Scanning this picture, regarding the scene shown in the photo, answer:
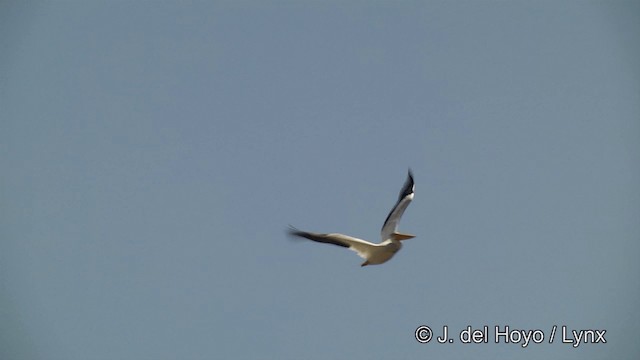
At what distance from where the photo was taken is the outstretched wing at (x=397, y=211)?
Answer: 66.1 ft

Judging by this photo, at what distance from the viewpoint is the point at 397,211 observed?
67.2ft

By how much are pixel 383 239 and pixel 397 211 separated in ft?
2.65

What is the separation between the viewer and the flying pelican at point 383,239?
60.7 feet

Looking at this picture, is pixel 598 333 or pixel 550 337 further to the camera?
pixel 598 333

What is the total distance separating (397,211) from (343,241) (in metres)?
2.14

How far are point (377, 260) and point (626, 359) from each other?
2373 centimetres

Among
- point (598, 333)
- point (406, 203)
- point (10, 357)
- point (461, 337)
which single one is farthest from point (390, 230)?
point (10, 357)

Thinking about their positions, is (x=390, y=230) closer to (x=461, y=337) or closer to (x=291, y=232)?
(x=291, y=232)

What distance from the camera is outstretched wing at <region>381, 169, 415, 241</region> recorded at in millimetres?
20156

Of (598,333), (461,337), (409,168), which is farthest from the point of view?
(598,333)

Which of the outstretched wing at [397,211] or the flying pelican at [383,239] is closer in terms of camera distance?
the flying pelican at [383,239]

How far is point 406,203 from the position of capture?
2050cm

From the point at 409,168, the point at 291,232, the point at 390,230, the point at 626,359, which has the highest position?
the point at 626,359

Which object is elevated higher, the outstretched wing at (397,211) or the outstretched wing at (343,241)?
the outstretched wing at (397,211)
